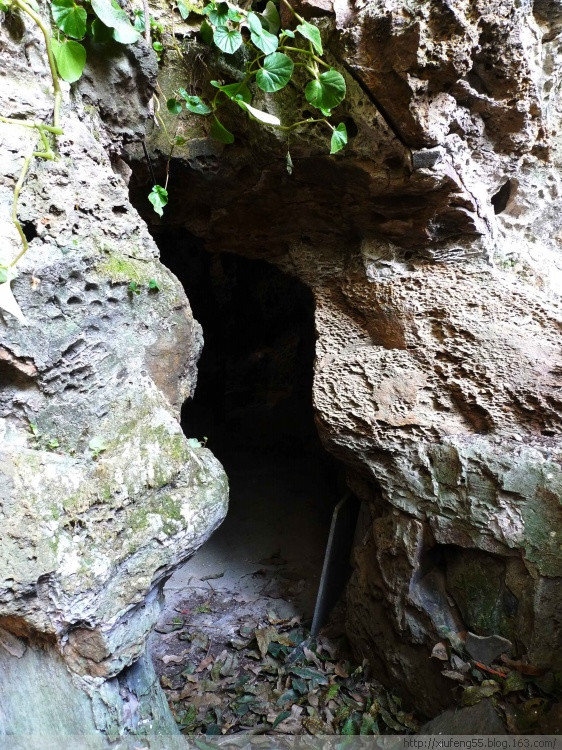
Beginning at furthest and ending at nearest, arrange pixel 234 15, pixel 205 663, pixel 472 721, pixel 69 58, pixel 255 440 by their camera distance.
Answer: pixel 255 440 → pixel 205 663 → pixel 472 721 → pixel 234 15 → pixel 69 58

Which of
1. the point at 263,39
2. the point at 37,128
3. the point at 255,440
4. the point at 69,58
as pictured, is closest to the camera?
the point at 37,128

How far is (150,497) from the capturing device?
161 centimetres

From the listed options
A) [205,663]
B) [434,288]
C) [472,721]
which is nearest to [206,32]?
[434,288]

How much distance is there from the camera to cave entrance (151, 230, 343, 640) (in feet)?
10.5

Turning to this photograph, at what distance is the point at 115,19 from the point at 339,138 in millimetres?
803

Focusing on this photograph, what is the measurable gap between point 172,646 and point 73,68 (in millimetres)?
2738

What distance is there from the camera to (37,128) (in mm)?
1434

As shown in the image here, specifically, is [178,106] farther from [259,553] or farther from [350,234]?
[259,553]

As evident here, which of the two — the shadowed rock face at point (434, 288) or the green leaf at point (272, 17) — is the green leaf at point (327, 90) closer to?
the shadowed rock face at point (434, 288)

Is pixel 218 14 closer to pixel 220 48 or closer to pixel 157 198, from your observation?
pixel 220 48

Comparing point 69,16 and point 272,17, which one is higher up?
point 272,17

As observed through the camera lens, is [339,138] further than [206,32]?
No

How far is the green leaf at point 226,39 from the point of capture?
5.71 ft

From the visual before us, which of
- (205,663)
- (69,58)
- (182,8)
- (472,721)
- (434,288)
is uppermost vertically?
(182,8)
